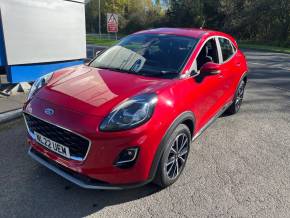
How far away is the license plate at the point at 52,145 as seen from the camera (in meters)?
2.62

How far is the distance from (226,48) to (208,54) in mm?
926

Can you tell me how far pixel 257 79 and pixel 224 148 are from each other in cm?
584

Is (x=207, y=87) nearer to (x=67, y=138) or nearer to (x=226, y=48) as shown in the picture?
(x=226, y=48)

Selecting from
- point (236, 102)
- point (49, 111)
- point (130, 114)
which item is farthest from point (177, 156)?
point (236, 102)

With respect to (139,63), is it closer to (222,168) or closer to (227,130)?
(222,168)

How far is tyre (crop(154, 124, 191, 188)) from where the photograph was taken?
2824mm

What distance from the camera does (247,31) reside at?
1219 inches

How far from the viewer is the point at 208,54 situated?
13.0ft

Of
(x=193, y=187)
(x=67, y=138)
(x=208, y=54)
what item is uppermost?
(x=208, y=54)

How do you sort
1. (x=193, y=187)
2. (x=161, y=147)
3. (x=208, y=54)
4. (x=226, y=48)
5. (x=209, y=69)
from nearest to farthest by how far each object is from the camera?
1. (x=161, y=147)
2. (x=193, y=187)
3. (x=209, y=69)
4. (x=208, y=54)
5. (x=226, y=48)

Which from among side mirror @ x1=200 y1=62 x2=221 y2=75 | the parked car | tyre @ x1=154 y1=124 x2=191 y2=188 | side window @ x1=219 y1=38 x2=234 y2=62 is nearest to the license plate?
the parked car

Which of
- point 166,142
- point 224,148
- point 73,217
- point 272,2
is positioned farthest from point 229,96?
point 272,2

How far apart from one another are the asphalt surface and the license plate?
1.78 feet

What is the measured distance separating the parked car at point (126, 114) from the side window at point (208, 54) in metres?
0.03
